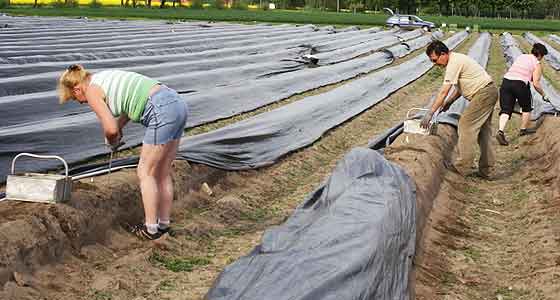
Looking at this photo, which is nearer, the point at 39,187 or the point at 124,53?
the point at 39,187

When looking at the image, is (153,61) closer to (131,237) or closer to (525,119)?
(525,119)

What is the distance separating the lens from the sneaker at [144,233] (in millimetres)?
5848

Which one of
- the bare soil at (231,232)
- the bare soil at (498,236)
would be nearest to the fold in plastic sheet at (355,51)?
the bare soil at (498,236)

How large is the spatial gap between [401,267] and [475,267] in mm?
1391

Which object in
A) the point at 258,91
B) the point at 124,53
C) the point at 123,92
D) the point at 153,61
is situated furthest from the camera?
the point at 124,53

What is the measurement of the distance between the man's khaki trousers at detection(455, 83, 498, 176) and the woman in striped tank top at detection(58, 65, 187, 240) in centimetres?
447

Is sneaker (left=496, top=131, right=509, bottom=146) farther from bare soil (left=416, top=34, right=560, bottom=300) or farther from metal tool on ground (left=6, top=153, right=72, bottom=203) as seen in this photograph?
metal tool on ground (left=6, top=153, right=72, bottom=203)

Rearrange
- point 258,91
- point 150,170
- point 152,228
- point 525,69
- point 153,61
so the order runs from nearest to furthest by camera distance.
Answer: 1. point 150,170
2. point 152,228
3. point 525,69
4. point 258,91
5. point 153,61

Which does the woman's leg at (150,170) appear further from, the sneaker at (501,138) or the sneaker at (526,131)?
the sneaker at (526,131)

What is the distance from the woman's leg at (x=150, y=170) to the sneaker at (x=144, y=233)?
0.35 metres

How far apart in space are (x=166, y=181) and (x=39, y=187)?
91 centimetres

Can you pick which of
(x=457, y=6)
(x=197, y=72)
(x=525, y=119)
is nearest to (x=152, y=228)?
(x=525, y=119)

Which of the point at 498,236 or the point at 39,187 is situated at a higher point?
the point at 39,187

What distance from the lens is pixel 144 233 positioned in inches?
234
